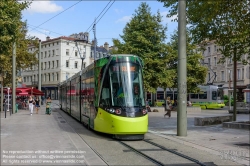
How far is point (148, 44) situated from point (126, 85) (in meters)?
24.8

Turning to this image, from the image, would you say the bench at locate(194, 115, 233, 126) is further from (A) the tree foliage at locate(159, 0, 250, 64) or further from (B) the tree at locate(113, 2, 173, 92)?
(B) the tree at locate(113, 2, 173, 92)

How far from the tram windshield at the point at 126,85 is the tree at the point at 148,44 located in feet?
76.6

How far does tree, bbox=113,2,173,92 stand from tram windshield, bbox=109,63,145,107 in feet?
76.6

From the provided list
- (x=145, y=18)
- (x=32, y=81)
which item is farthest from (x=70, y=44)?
(x=145, y=18)

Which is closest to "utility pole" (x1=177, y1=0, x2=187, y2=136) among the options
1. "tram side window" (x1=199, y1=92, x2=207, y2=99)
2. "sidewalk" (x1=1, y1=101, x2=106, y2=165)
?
"sidewalk" (x1=1, y1=101, x2=106, y2=165)

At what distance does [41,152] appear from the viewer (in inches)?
362

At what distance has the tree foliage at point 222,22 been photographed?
1322cm

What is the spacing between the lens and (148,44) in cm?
3700

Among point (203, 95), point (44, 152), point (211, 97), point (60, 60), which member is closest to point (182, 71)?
point (44, 152)

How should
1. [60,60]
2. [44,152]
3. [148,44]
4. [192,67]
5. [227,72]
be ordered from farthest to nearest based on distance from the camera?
1. [60,60]
2. [227,72]
3. [192,67]
4. [148,44]
5. [44,152]

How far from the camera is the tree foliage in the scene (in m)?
13.2

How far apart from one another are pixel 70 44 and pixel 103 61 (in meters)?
72.1

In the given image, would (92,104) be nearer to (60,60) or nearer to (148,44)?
(148,44)

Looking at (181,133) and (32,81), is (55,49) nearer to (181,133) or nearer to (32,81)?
(32,81)
